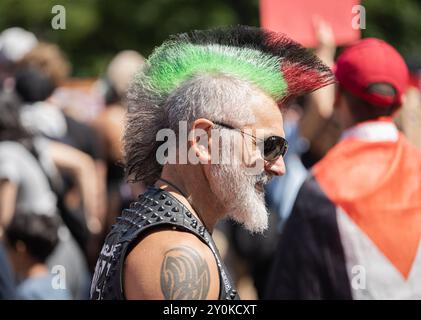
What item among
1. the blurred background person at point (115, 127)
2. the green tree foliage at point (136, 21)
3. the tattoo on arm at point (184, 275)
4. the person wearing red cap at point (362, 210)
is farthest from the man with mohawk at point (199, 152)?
the green tree foliage at point (136, 21)

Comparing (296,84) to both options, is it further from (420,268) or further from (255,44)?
(420,268)

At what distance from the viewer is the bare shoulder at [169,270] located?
111 inches

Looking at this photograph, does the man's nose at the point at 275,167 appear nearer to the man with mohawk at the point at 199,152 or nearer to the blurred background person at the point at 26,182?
the man with mohawk at the point at 199,152

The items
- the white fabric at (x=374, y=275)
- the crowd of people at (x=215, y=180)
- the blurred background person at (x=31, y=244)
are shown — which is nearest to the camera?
the crowd of people at (x=215, y=180)

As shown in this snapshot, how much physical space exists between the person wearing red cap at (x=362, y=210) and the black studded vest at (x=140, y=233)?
5.44ft

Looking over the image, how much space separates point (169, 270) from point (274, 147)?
0.60m

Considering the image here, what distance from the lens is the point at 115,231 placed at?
307cm

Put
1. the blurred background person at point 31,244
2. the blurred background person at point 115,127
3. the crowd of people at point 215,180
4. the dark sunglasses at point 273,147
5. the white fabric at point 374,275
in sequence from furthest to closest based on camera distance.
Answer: the blurred background person at point 115,127 < the blurred background person at point 31,244 < the white fabric at point 374,275 < the dark sunglasses at point 273,147 < the crowd of people at point 215,180

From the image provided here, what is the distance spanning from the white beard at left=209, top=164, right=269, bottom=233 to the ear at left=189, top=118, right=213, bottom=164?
46 millimetres

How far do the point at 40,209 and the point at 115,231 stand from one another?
3.17 m

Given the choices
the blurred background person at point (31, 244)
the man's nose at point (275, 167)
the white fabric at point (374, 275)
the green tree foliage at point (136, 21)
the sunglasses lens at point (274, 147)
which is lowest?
the white fabric at point (374, 275)

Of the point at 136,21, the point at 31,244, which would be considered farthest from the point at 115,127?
the point at 136,21

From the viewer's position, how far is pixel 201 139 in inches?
122
